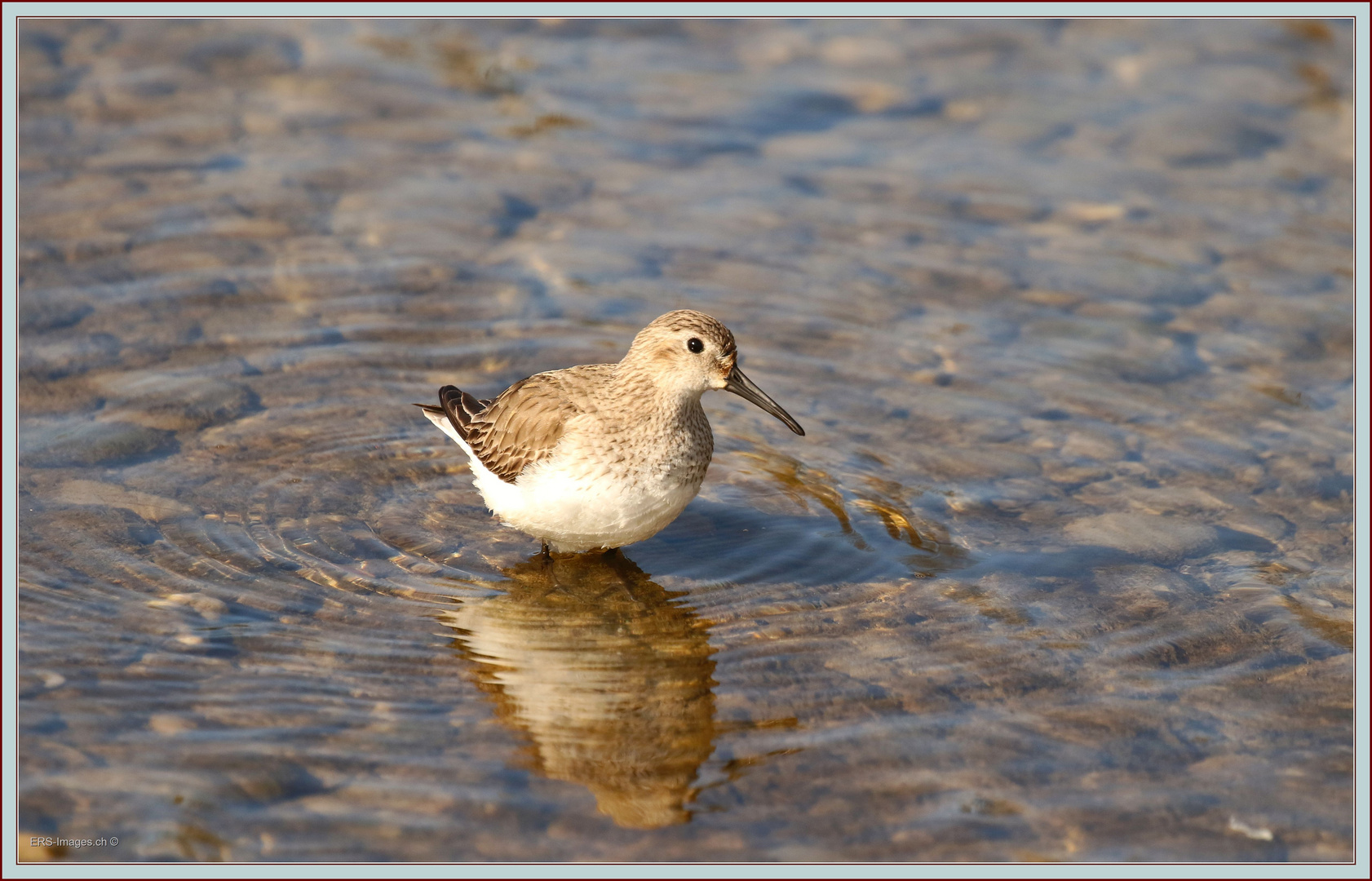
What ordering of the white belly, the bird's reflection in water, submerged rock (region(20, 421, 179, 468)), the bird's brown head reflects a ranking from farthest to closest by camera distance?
submerged rock (region(20, 421, 179, 468)) < the bird's brown head < the white belly < the bird's reflection in water

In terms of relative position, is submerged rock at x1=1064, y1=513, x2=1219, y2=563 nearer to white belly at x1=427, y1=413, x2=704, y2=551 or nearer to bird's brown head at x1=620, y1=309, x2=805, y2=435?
bird's brown head at x1=620, y1=309, x2=805, y2=435

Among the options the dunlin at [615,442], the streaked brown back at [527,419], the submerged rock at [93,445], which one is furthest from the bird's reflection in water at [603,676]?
the submerged rock at [93,445]

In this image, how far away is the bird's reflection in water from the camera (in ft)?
22.4

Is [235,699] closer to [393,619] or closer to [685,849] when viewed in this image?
[393,619]

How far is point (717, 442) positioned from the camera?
33.3ft

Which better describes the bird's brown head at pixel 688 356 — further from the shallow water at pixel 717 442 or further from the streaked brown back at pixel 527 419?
the shallow water at pixel 717 442

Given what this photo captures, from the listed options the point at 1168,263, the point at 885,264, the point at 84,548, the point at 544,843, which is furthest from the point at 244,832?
the point at 1168,263

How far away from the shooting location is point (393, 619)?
775cm

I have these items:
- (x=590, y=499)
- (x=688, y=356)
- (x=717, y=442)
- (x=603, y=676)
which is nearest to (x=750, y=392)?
(x=688, y=356)

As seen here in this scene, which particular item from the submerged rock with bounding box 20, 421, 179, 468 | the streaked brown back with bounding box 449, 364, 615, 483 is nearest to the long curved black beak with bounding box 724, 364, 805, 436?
the streaked brown back with bounding box 449, 364, 615, 483

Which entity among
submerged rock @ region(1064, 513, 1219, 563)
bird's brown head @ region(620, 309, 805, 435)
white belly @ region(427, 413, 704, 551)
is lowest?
submerged rock @ region(1064, 513, 1219, 563)

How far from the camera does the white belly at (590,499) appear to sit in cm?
798

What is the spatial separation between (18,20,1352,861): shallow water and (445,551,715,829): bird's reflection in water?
3 cm

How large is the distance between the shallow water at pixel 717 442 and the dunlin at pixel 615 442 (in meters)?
0.52
